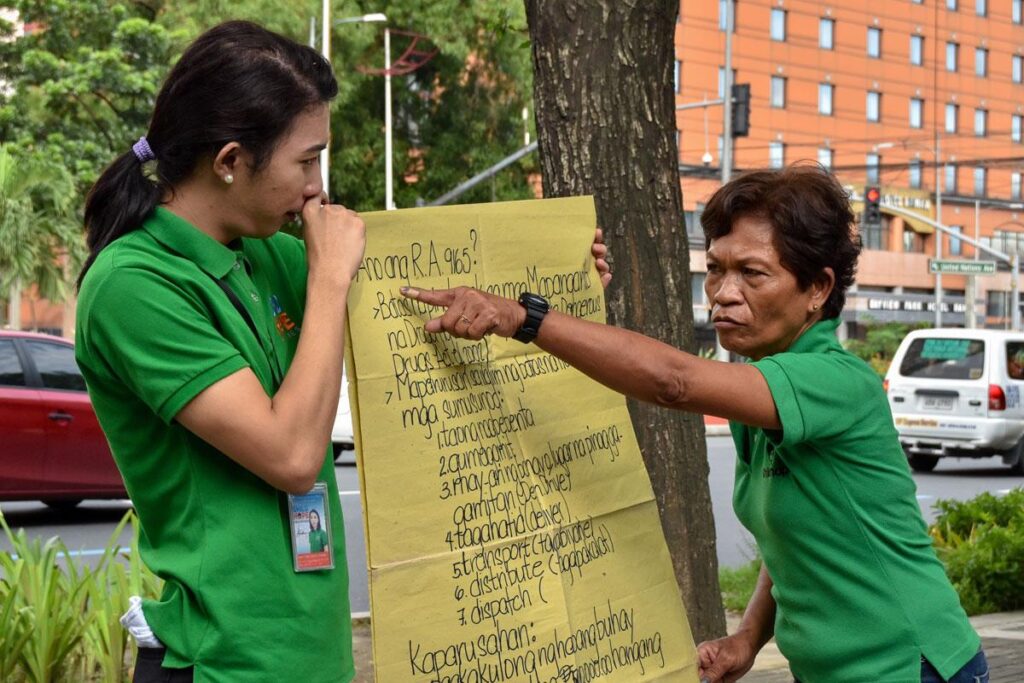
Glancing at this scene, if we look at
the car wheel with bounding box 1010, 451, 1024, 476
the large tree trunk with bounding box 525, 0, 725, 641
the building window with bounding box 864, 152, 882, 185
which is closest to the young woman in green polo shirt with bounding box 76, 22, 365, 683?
the large tree trunk with bounding box 525, 0, 725, 641

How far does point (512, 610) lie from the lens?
2732 mm

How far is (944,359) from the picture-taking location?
17.8 metres

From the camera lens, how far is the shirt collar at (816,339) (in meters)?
2.62

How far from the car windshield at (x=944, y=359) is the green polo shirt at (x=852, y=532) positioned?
15.6 m

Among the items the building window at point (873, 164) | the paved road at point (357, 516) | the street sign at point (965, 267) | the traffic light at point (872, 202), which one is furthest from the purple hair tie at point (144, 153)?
the building window at point (873, 164)

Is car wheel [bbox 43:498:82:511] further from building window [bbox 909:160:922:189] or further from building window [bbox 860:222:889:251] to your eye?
building window [bbox 909:160:922:189]

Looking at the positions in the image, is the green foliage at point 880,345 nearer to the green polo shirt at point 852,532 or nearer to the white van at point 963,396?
the white van at point 963,396

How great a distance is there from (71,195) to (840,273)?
67.2 feet

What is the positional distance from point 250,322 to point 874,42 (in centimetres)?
6110

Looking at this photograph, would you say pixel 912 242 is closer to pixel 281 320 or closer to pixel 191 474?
pixel 281 320

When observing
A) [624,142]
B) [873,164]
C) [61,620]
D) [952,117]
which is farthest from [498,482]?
[952,117]

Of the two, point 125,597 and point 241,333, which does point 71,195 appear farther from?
point 241,333

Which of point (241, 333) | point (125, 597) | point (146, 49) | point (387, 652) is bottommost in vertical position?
point (125, 597)

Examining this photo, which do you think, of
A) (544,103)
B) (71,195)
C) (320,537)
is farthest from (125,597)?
(71,195)
